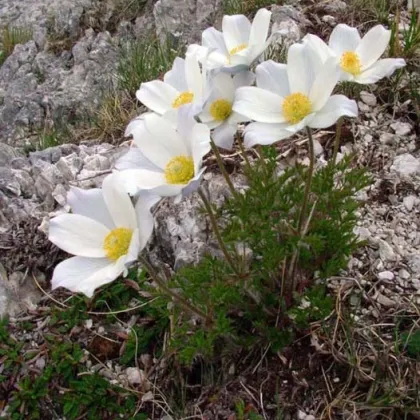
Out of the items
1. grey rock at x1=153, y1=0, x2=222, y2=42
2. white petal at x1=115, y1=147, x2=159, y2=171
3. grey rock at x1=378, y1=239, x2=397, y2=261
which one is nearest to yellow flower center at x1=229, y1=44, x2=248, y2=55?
white petal at x1=115, y1=147, x2=159, y2=171

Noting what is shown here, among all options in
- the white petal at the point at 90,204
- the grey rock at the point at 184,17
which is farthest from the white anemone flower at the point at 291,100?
the grey rock at the point at 184,17

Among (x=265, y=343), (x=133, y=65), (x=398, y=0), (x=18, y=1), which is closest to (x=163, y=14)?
(x=133, y=65)

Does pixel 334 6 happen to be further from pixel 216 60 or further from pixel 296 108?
pixel 296 108

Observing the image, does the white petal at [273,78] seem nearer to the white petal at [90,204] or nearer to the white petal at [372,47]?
the white petal at [372,47]

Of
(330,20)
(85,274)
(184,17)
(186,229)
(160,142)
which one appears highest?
(160,142)

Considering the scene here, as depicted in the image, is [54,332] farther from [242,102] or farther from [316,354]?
[242,102]

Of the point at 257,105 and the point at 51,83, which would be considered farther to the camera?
the point at 51,83

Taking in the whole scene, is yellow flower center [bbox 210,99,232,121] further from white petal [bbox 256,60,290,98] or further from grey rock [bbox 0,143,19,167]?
grey rock [bbox 0,143,19,167]

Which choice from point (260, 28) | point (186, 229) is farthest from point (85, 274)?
point (186, 229)
